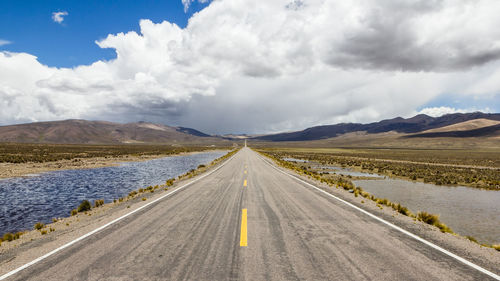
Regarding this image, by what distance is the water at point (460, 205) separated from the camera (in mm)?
10133

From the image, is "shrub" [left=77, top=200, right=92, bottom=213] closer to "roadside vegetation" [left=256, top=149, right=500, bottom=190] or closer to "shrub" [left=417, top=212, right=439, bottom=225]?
"shrub" [left=417, top=212, right=439, bottom=225]

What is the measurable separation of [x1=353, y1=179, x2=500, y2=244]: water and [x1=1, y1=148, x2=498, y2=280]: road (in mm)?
5647

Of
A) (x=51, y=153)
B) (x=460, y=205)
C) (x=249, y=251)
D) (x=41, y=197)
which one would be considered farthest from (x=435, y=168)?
(x=51, y=153)

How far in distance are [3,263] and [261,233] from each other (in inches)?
218

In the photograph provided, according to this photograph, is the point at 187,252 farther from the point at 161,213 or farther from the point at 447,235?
the point at 447,235

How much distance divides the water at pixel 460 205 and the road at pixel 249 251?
5.65 m

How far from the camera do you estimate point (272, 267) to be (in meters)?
4.57

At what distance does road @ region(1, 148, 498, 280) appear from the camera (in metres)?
4.40

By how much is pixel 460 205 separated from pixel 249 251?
15687 millimetres

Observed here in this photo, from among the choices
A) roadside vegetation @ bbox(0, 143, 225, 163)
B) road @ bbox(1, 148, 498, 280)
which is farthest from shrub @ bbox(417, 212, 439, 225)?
roadside vegetation @ bbox(0, 143, 225, 163)

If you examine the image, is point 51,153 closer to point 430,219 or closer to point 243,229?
point 243,229

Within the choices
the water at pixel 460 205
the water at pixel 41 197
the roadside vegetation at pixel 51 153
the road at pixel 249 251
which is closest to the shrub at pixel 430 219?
the road at pixel 249 251

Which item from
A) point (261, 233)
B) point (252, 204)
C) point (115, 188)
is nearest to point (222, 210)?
point (252, 204)

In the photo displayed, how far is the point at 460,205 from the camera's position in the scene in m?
14.6
